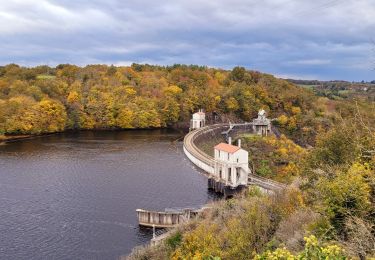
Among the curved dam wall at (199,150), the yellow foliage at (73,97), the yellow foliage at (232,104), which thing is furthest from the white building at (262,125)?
the yellow foliage at (73,97)

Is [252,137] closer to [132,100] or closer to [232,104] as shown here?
[232,104]

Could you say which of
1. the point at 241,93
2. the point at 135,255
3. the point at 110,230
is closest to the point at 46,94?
the point at 241,93

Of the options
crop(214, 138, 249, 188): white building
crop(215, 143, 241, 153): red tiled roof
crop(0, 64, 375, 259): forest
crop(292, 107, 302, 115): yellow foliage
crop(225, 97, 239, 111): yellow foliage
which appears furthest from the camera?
crop(225, 97, 239, 111): yellow foliage

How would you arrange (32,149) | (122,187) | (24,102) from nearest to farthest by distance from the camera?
(122,187) < (32,149) < (24,102)

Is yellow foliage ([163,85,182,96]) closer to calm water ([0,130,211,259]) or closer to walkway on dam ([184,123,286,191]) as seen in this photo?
walkway on dam ([184,123,286,191])

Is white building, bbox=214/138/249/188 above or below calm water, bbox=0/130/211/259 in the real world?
above

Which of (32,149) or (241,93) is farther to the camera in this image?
(241,93)

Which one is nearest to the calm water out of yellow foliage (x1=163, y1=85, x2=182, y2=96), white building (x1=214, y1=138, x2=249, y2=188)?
white building (x1=214, y1=138, x2=249, y2=188)

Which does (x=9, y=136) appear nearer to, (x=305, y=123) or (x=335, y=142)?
(x=305, y=123)
